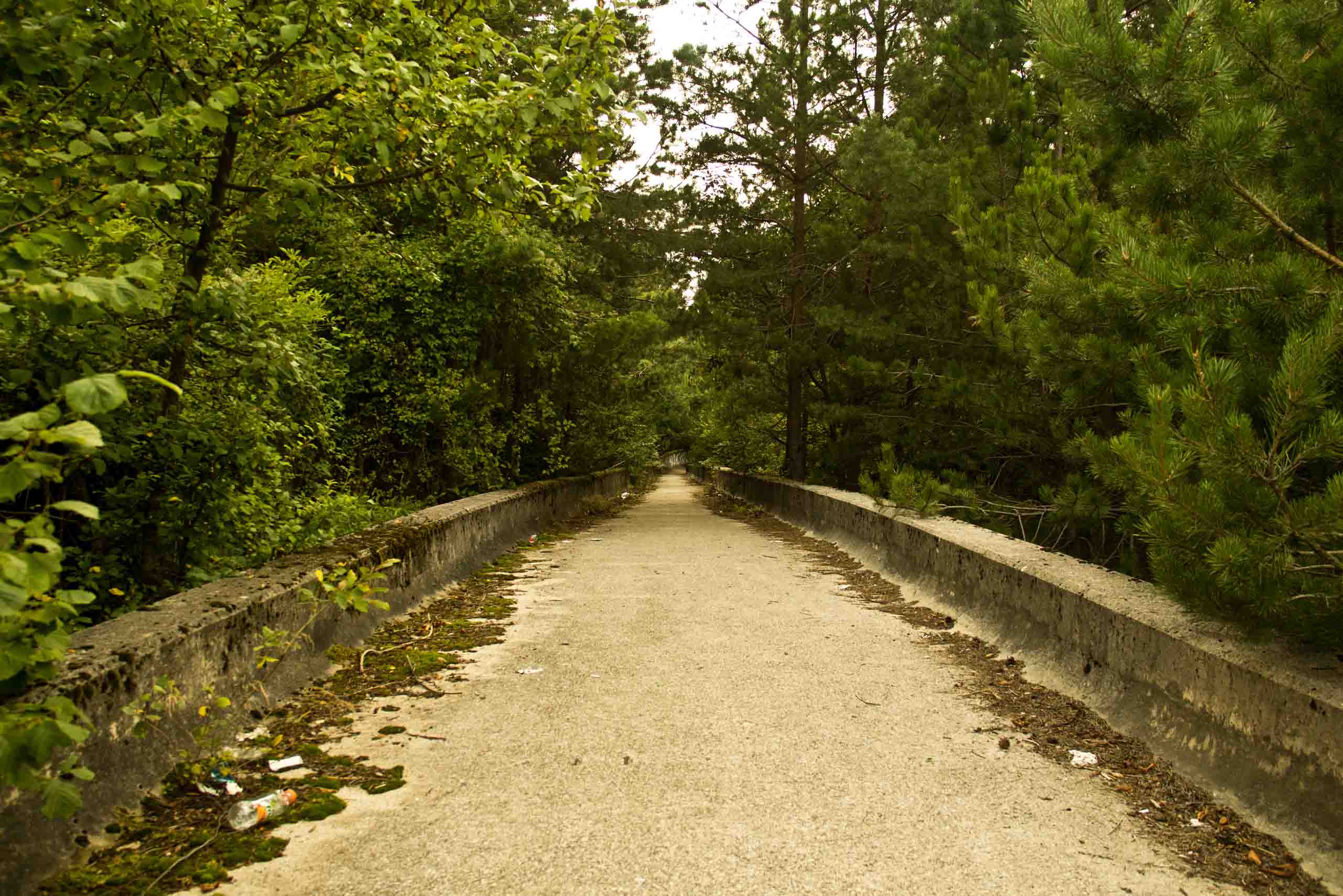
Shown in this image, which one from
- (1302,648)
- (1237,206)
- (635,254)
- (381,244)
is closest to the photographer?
(1302,648)

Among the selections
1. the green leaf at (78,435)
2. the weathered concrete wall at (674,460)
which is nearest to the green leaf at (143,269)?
the green leaf at (78,435)

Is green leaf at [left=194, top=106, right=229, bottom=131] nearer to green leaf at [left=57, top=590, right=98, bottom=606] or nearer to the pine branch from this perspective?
green leaf at [left=57, top=590, right=98, bottom=606]

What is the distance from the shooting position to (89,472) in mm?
5016

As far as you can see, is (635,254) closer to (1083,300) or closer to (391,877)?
(1083,300)

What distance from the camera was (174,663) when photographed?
361cm

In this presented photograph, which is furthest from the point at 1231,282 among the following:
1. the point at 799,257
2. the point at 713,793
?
the point at 799,257

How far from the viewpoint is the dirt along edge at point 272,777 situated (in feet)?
9.32

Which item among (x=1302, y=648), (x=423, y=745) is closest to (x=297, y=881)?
(x=423, y=745)

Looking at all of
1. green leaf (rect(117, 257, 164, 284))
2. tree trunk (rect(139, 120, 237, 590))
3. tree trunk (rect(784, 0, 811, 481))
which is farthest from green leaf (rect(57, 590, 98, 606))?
tree trunk (rect(784, 0, 811, 481))

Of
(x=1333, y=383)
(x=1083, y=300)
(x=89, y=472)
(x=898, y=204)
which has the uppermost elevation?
(x=898, y=204)

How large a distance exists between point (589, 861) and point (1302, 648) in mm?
2941

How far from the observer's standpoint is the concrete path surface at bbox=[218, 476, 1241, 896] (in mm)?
2916

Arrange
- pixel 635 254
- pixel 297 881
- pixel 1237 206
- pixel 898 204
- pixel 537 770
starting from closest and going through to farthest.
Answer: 1. pixel 297 881
2. pixel 537 770
3. pixel 1237 206
4. pixel 898 204
5. pixel 635 254

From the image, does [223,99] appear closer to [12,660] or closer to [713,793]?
[12,660]
